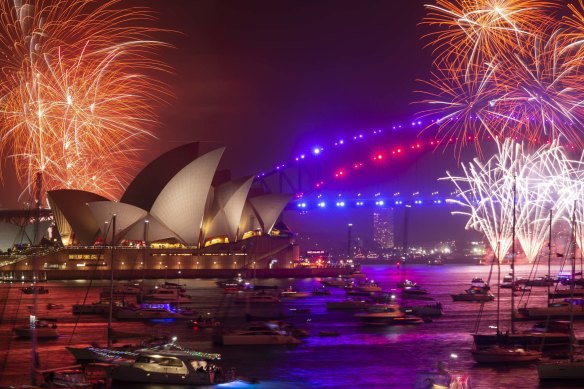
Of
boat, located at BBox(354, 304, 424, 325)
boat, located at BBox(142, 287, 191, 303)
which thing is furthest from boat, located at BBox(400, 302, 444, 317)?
boat, located at BBox(142, 287, 191, 303)

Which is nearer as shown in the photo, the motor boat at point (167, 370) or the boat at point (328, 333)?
the motor boat at point (167, 370)

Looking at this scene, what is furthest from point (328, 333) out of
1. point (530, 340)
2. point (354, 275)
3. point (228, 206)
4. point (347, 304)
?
point (354, 275)

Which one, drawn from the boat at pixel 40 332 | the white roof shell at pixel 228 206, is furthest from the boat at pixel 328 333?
the white roof shell at pixel 228 206

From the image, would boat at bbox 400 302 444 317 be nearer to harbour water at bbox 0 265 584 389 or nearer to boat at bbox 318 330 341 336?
harbour water at bbox 0 265 584 389

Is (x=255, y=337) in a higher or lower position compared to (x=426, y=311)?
lower

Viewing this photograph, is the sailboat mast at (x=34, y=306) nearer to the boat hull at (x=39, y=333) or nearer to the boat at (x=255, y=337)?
the boat hull at (x=39, y=333)

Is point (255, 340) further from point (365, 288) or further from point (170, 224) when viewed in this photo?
point (170, 224)
